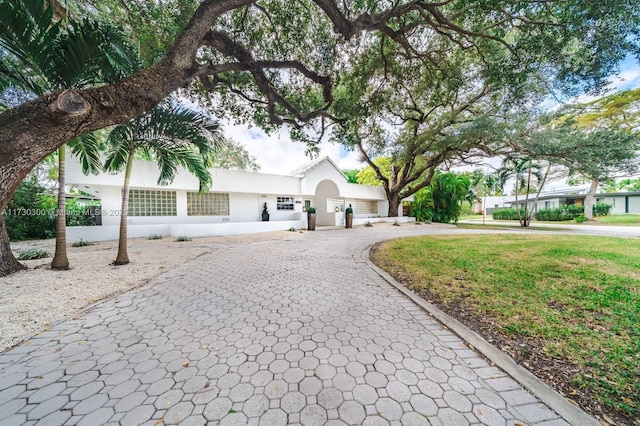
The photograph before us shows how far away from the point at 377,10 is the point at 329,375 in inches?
304

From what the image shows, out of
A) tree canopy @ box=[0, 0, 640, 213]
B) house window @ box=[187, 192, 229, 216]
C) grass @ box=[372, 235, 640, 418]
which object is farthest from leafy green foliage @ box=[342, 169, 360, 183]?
grass @ box=[372, 235, 640, 418]

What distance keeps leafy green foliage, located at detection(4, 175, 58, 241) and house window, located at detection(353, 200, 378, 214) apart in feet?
67.6

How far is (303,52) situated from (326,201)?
501 inches

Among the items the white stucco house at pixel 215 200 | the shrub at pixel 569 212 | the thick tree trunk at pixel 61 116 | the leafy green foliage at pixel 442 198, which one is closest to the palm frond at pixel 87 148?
the white stucco house at pixel 215 200

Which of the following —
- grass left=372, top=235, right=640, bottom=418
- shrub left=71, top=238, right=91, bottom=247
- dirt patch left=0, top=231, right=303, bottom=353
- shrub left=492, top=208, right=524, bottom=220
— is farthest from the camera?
shrub left=492, top=208, right=524, bottom=220

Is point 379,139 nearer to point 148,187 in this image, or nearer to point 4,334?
point 148,187

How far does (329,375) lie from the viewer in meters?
2.12

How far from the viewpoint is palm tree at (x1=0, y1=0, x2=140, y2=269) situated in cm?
295

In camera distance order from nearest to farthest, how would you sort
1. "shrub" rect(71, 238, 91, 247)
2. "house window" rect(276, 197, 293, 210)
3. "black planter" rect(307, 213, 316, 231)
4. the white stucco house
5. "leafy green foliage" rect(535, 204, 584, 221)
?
"shrub" rect(71, 238, 91, 247), the white stucco house, "black planter" rect(307, 213, 316, 231), "house window" rect(276, 197, 293, 210), "leafy green foliage" rect(535, 204, 584, 221)

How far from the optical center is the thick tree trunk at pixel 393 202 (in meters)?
21.3

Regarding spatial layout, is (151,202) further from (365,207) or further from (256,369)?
(365,207)

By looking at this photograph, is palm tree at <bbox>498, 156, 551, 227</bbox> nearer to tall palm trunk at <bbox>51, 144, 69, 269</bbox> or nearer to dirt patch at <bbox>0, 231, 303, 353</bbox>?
dirt patch at <bbox>0, 231, 303, 353</bbox>

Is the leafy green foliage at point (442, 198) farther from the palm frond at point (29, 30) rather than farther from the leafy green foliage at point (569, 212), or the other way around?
the palm frond at point (29, 30)

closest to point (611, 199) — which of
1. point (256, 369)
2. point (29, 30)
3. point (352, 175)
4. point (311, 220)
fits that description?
point (352, 175)
